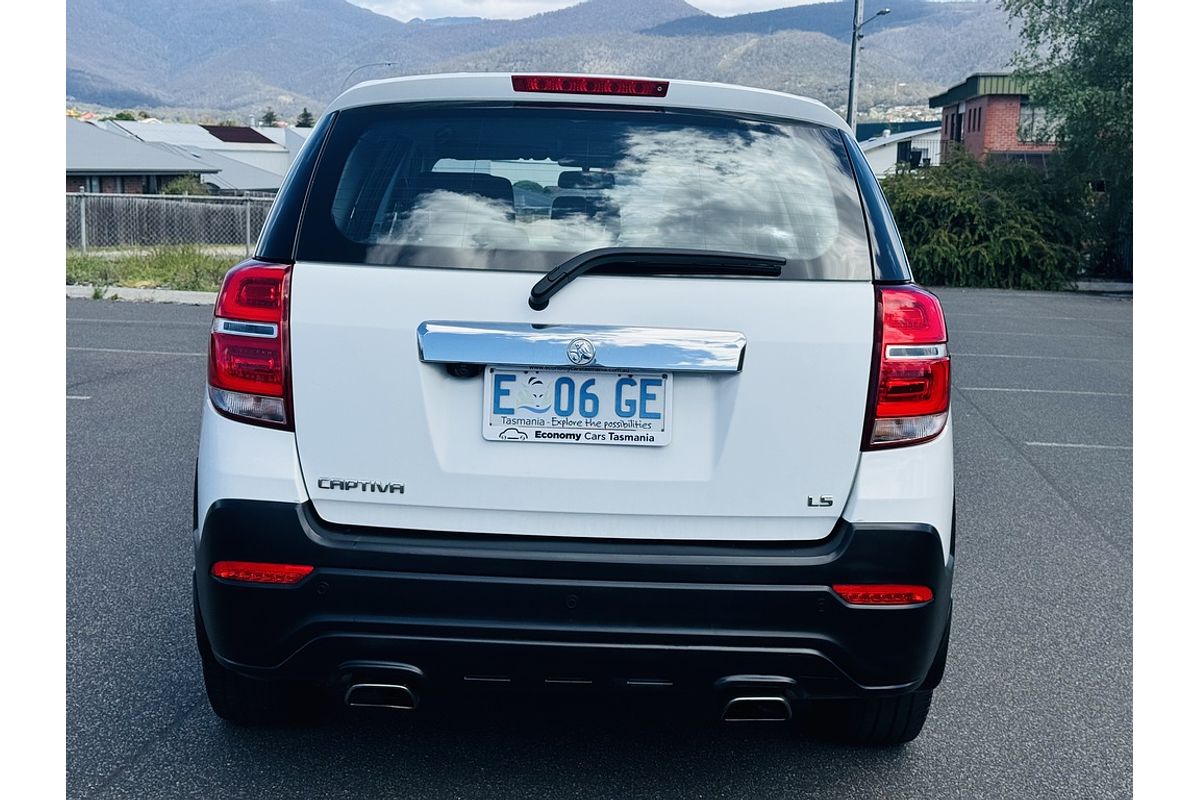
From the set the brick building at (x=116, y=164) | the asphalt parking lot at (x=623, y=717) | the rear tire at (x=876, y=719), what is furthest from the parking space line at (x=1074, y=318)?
the brick building at (x=116, y=164)

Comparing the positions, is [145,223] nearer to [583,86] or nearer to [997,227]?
[997,227]

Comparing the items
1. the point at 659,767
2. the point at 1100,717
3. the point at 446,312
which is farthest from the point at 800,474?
the point at 1100,717

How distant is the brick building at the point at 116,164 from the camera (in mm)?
63812

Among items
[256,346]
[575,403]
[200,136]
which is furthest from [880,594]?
[200,136]

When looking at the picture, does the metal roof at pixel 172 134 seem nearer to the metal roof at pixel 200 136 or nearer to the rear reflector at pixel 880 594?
the metal roof at pixel 200 136

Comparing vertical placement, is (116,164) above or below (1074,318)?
above

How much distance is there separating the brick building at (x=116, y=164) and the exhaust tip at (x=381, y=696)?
210ft

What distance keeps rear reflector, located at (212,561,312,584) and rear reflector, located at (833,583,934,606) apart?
1266 millimetres

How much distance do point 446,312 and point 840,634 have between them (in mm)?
1197

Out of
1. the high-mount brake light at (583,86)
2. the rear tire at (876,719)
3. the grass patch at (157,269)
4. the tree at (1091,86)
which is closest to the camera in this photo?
the high-mount brake light at (583,86)

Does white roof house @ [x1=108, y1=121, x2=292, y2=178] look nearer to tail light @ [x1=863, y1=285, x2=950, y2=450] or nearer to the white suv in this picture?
the white suv

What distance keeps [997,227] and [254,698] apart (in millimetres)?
28877

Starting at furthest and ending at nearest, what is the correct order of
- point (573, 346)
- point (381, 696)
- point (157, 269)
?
1. point (157, 269)
2. point (381, 696)
3. point (573, 346)

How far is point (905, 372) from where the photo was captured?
3.03m
